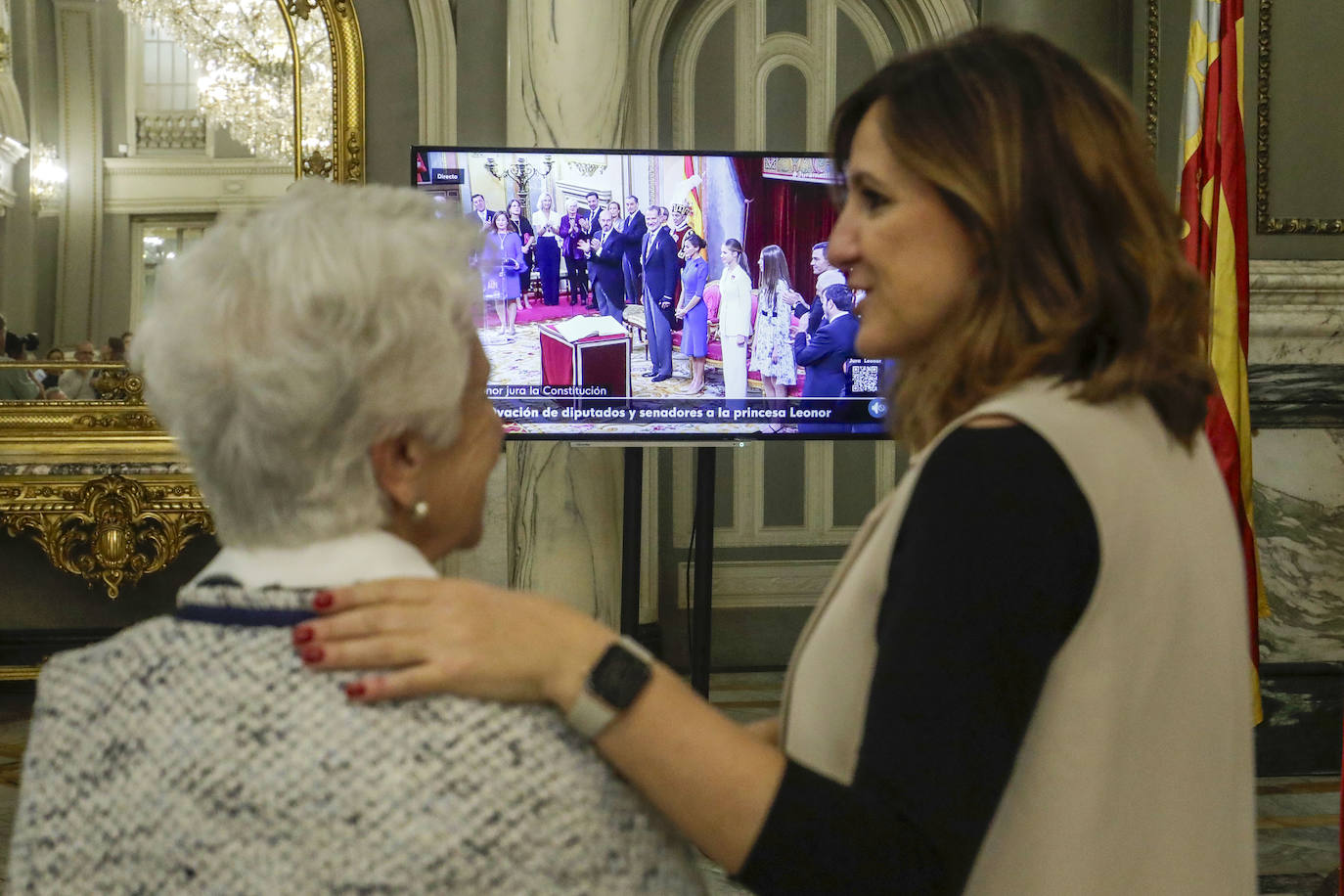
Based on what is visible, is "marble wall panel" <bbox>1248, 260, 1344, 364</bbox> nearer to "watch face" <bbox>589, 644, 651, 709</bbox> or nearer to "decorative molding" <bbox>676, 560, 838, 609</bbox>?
"decorative molding" <bbox>676, 560, 838, 609</bbox>

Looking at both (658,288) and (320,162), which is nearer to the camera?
(658,288)

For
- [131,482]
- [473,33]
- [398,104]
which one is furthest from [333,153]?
[131,482]

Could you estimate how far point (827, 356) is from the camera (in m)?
4.05

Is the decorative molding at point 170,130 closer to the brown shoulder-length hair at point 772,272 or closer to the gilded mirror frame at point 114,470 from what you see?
the gilded mirror frame at point 114,470

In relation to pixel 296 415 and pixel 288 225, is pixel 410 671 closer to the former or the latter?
pixel 296 415

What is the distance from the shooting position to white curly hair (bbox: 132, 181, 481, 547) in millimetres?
1018

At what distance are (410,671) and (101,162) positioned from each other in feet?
15.9

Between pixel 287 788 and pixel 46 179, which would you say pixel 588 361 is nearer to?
pixel 46 179

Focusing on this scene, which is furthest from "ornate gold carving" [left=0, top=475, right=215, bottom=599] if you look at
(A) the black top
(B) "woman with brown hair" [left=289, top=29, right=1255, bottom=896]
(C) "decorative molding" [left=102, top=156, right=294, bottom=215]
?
(A) the black top

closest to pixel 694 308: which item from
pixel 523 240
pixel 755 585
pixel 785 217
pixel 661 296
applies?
pixel 661 296

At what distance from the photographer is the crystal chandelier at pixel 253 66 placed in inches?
204

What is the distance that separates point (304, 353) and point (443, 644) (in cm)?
24

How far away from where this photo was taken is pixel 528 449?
15.3 feet

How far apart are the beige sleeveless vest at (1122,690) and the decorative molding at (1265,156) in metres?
4.17
